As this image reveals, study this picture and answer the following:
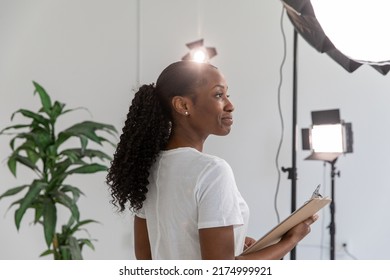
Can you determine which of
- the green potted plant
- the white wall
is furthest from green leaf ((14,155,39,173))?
the white wall

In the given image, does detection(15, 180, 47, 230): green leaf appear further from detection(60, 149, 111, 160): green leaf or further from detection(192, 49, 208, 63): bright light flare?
detection(192, 49, 208, 63): bright light flare

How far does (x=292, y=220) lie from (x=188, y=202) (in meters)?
0.19

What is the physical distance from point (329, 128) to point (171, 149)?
1.32 meters

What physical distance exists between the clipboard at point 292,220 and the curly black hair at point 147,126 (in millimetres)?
241

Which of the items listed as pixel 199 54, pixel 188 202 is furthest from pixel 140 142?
pixel 199 54

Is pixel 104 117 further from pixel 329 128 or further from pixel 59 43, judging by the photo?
pixel 329 128

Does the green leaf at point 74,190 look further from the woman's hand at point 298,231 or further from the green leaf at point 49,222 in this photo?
the woman's hand at point 298,231

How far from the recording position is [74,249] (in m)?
1.59

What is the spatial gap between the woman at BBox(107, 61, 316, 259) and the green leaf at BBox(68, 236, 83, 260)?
2.51ft

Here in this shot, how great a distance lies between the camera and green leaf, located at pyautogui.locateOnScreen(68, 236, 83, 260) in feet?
5.14

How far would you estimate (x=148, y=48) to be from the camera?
1726 mm

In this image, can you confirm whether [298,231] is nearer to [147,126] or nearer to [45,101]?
[147,126]

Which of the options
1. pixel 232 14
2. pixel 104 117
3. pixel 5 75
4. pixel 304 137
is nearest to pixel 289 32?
pixel 232 14

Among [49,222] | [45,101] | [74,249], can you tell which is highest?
[45,101]
